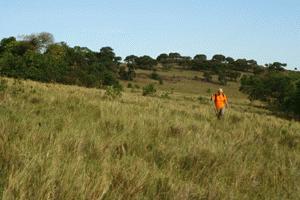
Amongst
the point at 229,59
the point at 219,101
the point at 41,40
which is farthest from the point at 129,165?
the point at 229,59

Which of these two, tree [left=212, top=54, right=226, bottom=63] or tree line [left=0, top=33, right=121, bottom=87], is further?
tree [left=212, top=54, right=226, bottom=63]

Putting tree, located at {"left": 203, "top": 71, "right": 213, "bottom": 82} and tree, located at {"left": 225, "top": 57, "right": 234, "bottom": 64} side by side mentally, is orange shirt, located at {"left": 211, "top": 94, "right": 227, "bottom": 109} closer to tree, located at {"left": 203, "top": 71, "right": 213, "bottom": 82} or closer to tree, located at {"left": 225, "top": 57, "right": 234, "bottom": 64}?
tree, located at {"left": 203, "top": 71, "right": 213, "bottom": 82}

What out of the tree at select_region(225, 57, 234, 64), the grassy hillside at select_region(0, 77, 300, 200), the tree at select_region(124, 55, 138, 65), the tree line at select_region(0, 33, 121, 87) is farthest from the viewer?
the tree at select_region(225, 57, 234, 64)

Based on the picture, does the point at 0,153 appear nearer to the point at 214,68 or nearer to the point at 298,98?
the point at 298,98

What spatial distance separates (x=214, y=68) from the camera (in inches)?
5650

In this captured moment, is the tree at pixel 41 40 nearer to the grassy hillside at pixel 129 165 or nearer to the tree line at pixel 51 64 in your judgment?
the tree line at pixel 51 64

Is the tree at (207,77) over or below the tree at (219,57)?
below

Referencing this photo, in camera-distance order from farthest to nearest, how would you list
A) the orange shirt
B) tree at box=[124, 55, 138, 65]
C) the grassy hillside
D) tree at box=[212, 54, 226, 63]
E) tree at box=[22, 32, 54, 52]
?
tree at box=[212, 54, 226, 63] < tree at box=[124, 55, 138, 65] < tree at box=[22, 32, 54, 52] < the orange shirt < the grassy hillside

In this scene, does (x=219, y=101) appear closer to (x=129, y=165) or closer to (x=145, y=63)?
(x=129, y=165)

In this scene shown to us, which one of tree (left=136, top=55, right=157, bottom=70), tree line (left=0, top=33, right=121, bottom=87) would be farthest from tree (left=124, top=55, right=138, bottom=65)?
tree line (left=0, top=33, right=121, bottom=87)

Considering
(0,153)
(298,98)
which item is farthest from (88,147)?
(298,98)

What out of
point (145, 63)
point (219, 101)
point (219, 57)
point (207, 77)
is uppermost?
point (219, 57)

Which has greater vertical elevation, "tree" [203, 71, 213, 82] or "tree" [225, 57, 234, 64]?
"tree" [225, 57, 234, 64]

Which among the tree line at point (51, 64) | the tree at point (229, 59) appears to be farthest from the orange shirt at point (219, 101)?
the tree at point (229, 59)
